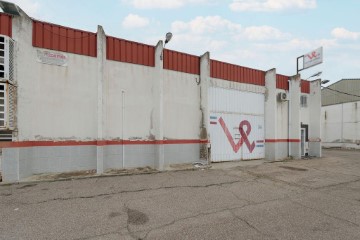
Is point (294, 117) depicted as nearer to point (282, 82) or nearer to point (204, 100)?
point (282, 82)

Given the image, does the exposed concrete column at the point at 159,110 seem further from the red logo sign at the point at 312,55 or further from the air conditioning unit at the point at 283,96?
the red logo sign at the point at 312,55

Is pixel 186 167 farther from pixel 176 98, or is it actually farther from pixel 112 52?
pixel 112 52

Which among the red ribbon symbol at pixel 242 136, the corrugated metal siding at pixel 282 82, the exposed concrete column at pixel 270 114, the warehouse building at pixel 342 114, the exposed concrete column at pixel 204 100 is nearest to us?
the exposed concrete column at pixel 204 100

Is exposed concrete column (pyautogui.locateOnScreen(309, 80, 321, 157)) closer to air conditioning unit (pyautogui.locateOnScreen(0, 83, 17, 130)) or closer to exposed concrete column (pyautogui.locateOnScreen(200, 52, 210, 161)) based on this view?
exposed concrete column (pyautogui.locateOnScreen(200, 52, 210, 161))

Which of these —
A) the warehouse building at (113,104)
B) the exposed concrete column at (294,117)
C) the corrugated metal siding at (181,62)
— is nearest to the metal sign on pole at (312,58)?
the exposed concrete column at (294,117)

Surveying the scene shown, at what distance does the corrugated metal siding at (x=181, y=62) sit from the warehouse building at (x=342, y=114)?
22.1 m

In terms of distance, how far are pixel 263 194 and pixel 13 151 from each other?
8873 millimetres

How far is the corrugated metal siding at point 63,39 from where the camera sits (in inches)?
341

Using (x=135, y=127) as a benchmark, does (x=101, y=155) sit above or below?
below

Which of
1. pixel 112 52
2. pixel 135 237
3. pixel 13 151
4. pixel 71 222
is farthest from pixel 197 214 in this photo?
pixel 112 52

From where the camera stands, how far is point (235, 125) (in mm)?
13781

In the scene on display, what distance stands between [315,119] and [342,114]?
12.6 metres

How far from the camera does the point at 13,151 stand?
7.78 m

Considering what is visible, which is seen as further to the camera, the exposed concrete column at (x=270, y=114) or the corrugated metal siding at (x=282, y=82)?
the corrugated metal siding at (x=282, y=82)
